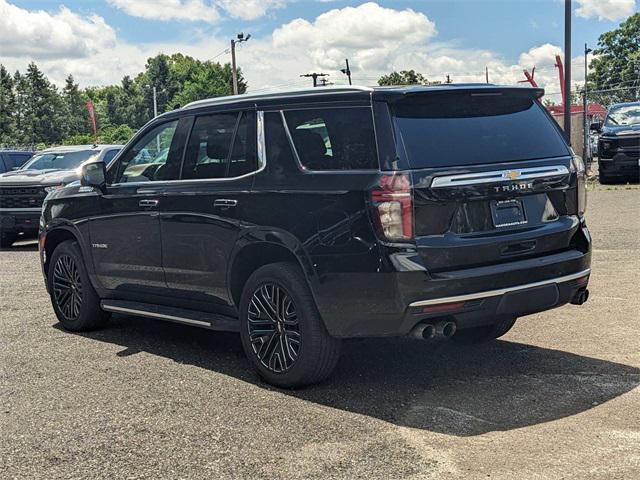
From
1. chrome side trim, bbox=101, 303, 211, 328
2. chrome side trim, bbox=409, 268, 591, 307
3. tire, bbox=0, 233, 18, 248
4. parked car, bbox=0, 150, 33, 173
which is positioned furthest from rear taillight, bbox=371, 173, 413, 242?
parked car, bbox=0, 150, 33, 173

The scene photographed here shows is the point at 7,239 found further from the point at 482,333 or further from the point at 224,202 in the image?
the point at 482,333

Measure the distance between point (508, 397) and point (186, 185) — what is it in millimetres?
2722

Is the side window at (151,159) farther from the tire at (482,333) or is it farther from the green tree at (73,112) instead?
the green tree at (73,112)

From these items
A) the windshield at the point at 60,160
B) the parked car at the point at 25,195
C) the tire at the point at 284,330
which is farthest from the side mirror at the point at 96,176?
the windshield at the point at 60,160

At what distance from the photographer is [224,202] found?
540cm

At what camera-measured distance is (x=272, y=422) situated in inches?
176

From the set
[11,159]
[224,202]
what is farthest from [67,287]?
[11,159]

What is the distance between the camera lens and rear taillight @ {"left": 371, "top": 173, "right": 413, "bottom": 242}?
4.41 meters

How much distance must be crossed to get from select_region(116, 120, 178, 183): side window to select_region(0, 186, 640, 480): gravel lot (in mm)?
1394

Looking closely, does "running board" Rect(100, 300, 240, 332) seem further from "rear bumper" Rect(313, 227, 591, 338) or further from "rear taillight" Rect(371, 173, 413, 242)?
"rear taillight" Rect(371, 173, 413, 242)

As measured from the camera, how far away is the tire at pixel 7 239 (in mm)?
14230

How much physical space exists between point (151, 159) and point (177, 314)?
1329 mm

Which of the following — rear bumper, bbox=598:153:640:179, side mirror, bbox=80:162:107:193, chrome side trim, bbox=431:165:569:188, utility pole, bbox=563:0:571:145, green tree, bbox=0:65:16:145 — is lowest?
rear bumper, bbox=598:153:640:179

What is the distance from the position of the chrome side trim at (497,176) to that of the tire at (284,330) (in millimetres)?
1087
